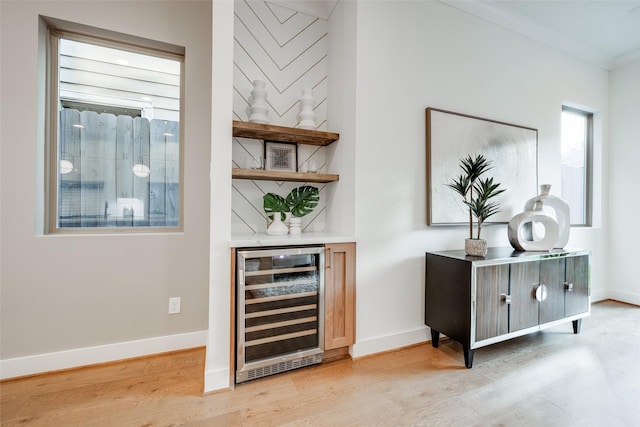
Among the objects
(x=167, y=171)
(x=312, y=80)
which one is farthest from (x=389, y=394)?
(x=312, y=80)

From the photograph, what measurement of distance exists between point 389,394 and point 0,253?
2521 mm

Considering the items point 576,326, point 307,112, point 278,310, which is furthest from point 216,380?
point 576,326

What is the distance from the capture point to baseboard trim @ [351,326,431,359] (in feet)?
6.73

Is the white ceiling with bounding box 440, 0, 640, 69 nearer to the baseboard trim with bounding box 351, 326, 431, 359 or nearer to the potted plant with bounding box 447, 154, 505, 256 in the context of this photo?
the potted plant with bounding box 447, 154, 505, 256

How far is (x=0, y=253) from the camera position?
1.72 meters

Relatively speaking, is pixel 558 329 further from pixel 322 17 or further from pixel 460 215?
pixel 322 17

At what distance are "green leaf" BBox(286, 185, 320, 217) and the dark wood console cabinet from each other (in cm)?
104

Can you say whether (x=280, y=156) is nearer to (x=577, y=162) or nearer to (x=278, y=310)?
(x=278, y=310)

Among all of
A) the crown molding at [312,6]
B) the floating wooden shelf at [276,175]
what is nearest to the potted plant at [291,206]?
the floating wooden shelf at [276,175]

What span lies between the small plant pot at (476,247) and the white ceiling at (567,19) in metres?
2.04

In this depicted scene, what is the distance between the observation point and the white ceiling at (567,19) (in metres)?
2.45

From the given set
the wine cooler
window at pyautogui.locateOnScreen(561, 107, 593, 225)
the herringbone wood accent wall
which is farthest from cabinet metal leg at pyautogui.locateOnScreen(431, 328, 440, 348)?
window at pyautogui.locateOnScreen(561, 107, 593, 225)

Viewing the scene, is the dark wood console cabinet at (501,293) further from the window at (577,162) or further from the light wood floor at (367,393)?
the window at (577,162)

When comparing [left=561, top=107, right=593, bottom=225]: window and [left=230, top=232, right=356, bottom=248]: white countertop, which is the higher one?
[left=561, top=107, right=593, bottom=225]: window
